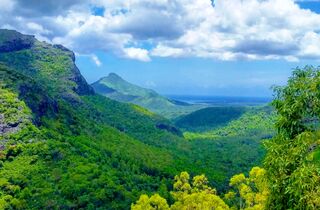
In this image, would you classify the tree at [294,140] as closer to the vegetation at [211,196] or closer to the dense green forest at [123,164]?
the dense green forest at [123,164]

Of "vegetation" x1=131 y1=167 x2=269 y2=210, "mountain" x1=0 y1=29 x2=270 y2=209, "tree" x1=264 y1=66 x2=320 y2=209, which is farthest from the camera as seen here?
"mountain" x1=0 y1=29 x2=270 y2=209

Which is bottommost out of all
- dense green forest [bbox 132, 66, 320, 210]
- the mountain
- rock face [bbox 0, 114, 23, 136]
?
the mountain

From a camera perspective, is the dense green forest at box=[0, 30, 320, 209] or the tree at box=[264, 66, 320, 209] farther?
the dense green forest at box=[0, 30, 320, 209]

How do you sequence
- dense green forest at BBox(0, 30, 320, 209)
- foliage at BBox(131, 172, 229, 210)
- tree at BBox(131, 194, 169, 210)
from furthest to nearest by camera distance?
tree at BBox(131, 194, 169, 210), foliage at BBox(131, 172, 229, 210), dense green forest at BBox(0, 30, 320, 209)

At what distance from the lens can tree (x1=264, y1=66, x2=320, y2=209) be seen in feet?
59.6

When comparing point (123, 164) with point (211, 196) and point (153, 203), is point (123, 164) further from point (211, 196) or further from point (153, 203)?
point (211, 196)

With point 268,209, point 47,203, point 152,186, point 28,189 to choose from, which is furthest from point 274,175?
point 152,186

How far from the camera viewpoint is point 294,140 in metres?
19.7

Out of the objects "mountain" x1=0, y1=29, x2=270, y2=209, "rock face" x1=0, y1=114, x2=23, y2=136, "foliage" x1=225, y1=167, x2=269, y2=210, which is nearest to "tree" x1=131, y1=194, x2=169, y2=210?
"foliage" x1=225, y1=167, x2=269, y2=210

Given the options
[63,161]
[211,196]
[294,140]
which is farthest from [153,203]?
[63,161]

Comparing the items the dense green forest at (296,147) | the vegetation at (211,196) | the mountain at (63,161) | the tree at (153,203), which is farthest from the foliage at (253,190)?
the mountain at (63,161)

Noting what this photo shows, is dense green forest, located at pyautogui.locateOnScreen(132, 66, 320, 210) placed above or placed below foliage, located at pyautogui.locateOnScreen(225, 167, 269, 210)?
above

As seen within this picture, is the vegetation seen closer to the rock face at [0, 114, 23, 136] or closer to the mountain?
the mountain

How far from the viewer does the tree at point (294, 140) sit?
1817cm
